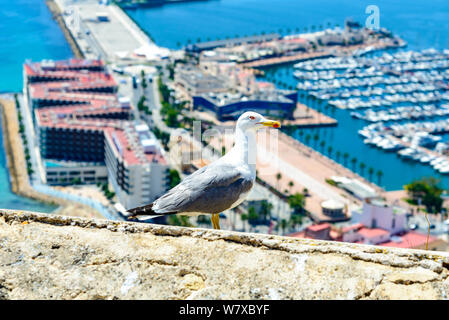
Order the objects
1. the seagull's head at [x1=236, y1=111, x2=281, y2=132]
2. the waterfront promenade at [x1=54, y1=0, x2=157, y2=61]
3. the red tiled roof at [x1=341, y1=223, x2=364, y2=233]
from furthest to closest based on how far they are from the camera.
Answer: the waterfront promenade at [x1=54, y1=0, x2=157, y2=61] < the red tiled roof at [x1=341, y1=223, x2=364, y2=233] < the seagull's head at [x1=236, y1=111, x2=281, y2=132]

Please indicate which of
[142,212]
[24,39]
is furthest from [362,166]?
[142,212]

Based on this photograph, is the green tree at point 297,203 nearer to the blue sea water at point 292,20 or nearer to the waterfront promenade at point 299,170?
the waterfront promenade at point 299,170

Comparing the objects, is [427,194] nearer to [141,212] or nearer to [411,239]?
[411,239]

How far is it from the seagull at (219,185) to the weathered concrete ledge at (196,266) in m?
0.70

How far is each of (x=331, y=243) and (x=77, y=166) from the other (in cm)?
1968

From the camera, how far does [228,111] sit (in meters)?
28.7

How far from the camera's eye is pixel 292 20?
4422cm

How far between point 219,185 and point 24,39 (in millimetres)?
34596

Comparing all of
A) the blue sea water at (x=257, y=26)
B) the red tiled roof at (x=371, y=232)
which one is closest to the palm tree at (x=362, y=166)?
the blue sea water at (x=257, y=26)

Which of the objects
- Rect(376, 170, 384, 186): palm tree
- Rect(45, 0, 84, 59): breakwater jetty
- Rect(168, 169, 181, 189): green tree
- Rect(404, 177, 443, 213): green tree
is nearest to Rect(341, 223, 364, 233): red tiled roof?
Rect(404, 177, 443, 213): green tree

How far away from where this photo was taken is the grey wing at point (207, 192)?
282 centimetres

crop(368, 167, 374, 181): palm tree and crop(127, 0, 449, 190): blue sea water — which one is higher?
crop(127, 0, 449, 190): blue sea water

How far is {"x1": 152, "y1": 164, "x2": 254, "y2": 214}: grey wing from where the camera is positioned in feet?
9.26

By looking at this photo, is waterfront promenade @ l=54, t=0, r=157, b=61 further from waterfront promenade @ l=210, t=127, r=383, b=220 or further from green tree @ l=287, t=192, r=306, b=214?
green tree @ l=287, t=192, r=306, b=214
